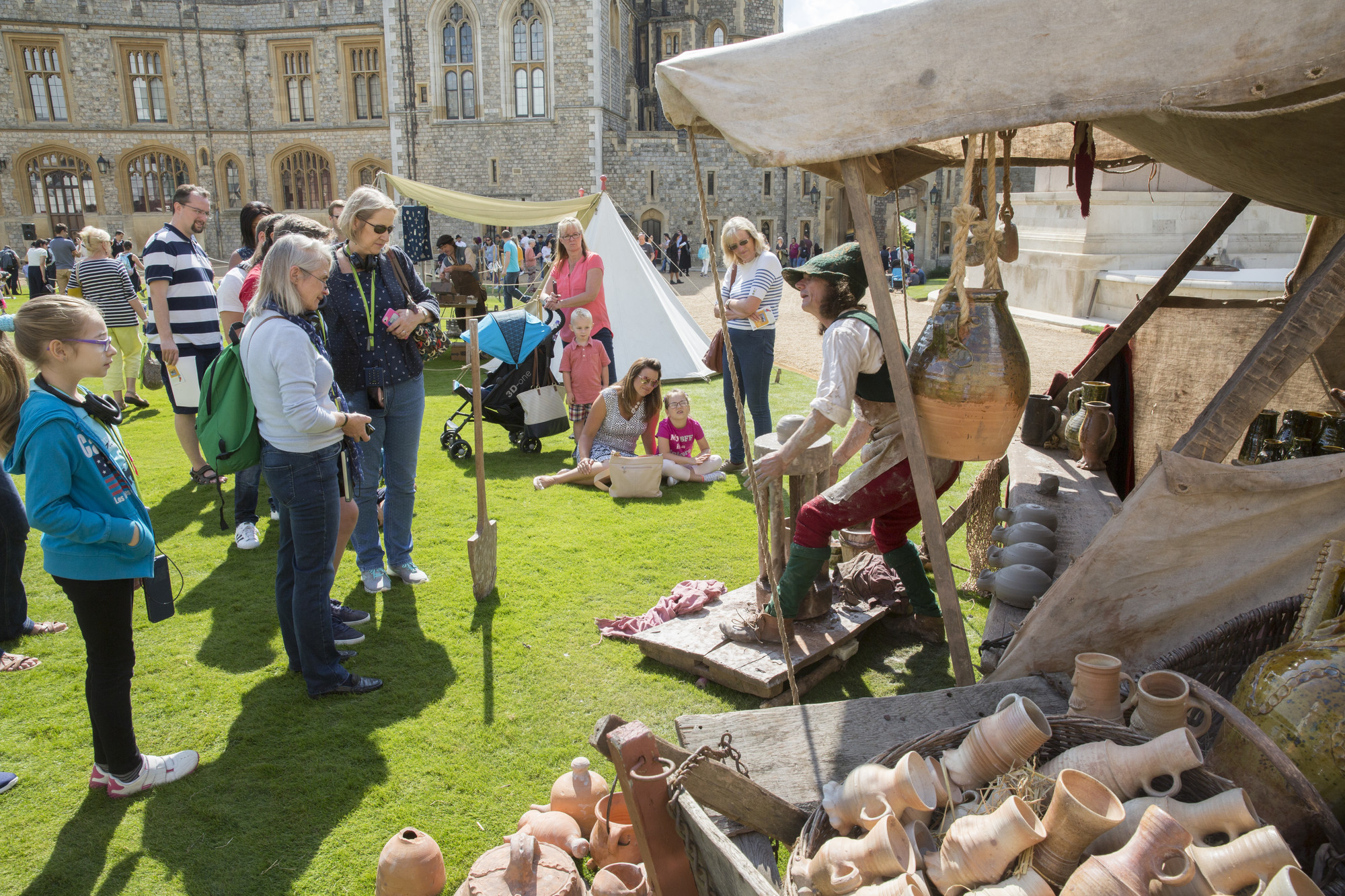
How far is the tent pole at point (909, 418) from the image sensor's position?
223 cm

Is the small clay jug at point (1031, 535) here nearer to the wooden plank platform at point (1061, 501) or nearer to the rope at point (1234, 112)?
the wooden plank platform at point (1061, 501)

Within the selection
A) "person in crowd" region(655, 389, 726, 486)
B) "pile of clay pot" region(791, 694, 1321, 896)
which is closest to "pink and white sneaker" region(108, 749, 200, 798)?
"pile of clay pot" region(791, 694, 1321, 896)

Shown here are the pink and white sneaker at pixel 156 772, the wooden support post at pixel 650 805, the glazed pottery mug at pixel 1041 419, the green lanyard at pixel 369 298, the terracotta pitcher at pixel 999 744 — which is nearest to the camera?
the wooden support post at pixel 650 805

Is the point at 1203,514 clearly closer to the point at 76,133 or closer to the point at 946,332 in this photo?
the point at 946,332

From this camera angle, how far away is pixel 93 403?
2398mm

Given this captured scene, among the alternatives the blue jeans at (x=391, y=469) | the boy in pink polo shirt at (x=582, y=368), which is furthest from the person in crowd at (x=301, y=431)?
the boy in pink polo shirt at (x=582, y=368)

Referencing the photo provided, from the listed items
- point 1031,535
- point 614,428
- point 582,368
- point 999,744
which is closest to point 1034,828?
point 999,744

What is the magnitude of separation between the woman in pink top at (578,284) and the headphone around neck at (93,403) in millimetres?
3954

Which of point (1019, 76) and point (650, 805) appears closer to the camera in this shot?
point (650, 805)

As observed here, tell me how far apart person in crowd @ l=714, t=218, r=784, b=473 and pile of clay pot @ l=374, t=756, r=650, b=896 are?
3.34 metres

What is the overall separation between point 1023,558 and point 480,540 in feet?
8.04

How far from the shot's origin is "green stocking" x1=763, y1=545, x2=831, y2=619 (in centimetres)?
295

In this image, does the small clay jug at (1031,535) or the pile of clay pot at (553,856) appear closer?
the pile of clay pot at (553,856)

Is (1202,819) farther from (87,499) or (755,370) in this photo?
(755,370)
